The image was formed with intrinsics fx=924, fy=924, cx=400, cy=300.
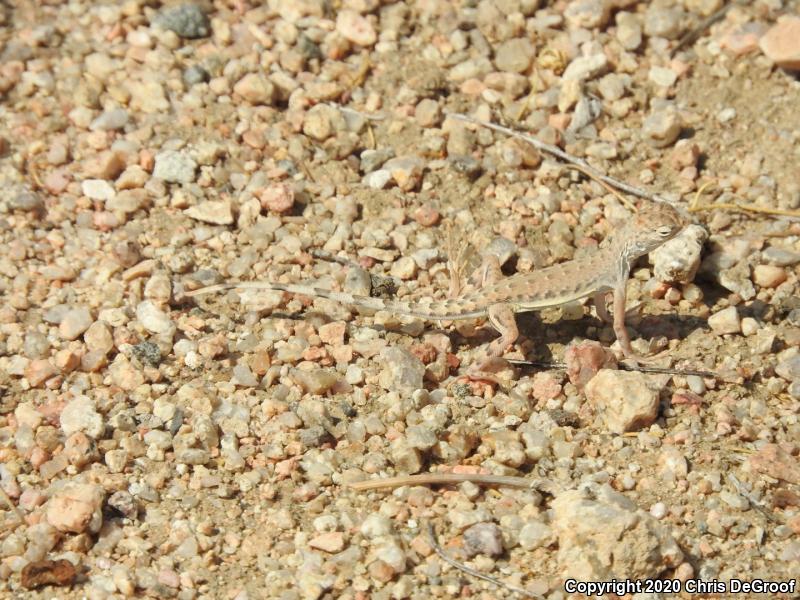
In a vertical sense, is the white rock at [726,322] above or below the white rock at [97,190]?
below

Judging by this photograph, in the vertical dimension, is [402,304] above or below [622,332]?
above

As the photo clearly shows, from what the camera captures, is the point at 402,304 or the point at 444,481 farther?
the point at 402,304

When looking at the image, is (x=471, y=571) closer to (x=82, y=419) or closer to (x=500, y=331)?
(x=500, y=331)

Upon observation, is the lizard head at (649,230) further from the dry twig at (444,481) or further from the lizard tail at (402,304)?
the dry twig at (444,481)

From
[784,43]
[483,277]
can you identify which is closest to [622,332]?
[483,277]

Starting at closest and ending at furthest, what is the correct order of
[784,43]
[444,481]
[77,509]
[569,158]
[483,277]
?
[77,509], [444,481], [483,277], [569,158], [784,43]
